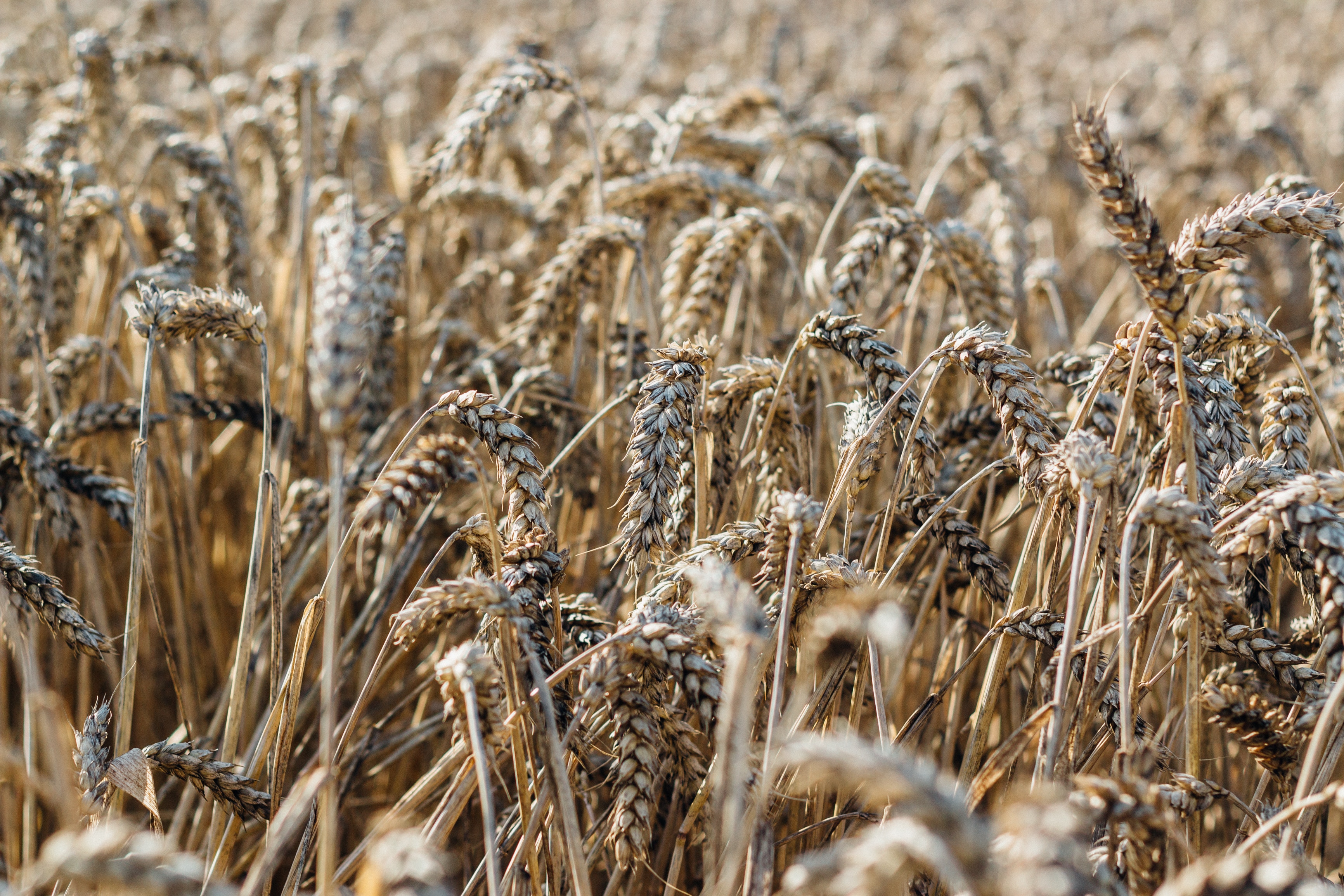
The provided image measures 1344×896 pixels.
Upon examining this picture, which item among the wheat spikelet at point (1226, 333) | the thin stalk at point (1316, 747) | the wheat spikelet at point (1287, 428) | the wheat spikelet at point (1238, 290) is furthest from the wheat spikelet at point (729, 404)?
the wheat spikelet at point (1238, 290)

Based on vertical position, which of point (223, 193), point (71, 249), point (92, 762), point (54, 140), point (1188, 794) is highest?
point (54, 140)

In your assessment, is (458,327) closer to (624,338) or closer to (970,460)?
(624,338)

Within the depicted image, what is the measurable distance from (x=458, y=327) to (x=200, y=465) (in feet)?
2.49

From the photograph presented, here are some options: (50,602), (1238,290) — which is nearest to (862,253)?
(1238,290)

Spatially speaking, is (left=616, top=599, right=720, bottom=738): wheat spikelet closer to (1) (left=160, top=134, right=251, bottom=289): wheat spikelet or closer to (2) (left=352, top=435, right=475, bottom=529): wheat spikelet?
(2) (left=352, top=435, right=475, bottom=529): wheat spikelet

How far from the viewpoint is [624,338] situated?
2.44m

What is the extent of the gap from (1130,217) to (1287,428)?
0.62m

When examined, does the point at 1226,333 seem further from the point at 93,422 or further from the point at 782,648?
the point at 93,422

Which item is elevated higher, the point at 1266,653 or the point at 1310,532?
the point at 1310,532

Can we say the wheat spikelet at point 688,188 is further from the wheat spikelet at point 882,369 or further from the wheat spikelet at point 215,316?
the wheat spikelet at point 215,316

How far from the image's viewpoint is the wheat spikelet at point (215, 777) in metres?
1.46

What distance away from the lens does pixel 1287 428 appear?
1.64 metres

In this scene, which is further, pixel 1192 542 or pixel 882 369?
pixel 882 369

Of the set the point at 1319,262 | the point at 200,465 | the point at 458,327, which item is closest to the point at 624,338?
the point at 458,327
